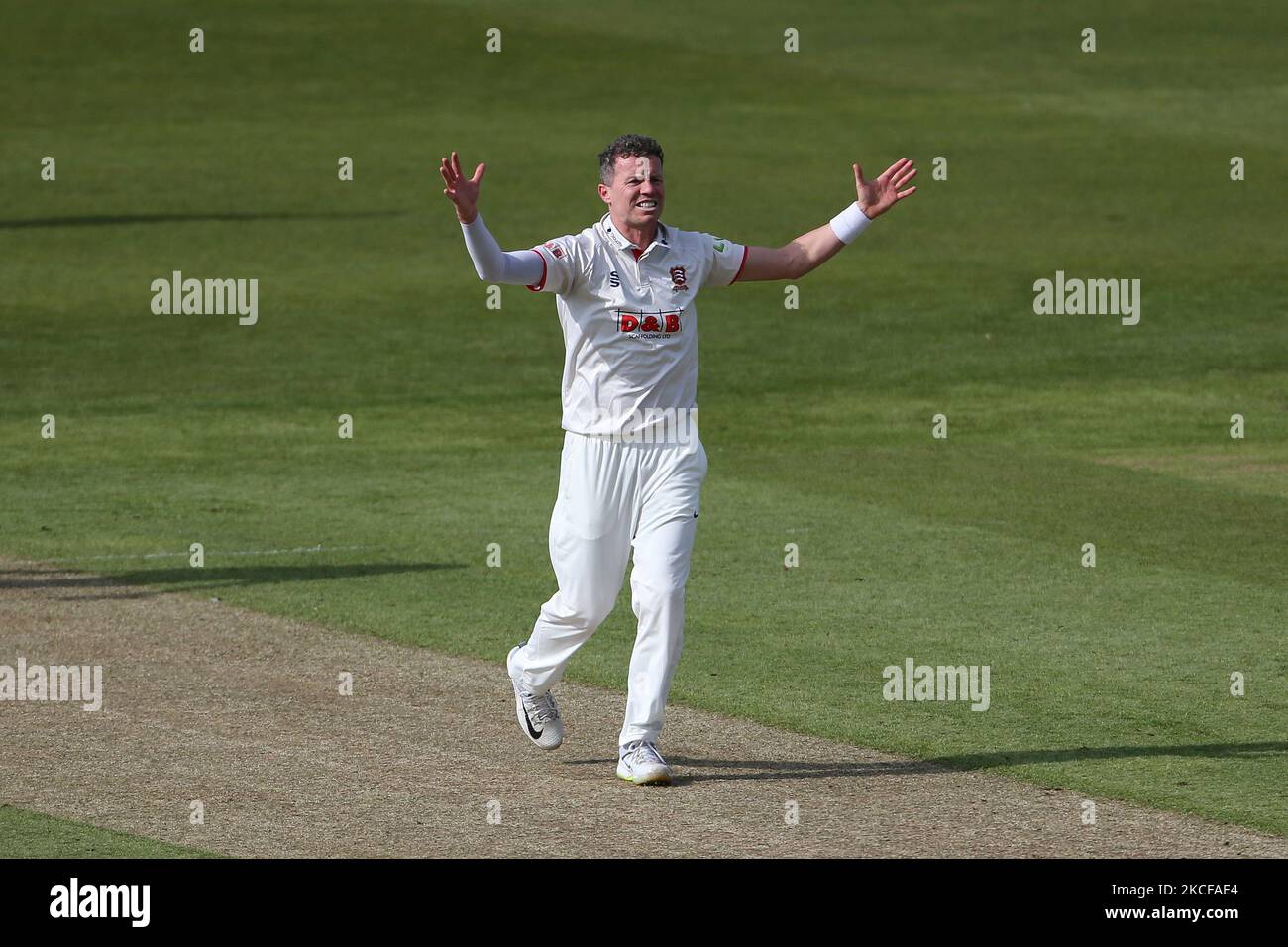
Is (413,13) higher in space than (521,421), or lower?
higher

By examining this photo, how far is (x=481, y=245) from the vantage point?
8.85 meters

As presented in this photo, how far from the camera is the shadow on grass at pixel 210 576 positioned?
1327 cm

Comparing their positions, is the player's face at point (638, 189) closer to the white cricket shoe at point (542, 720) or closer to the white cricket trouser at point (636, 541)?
the white cricket trouser at point (636, 541)

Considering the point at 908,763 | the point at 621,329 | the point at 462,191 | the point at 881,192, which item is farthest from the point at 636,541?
the point at 881,192

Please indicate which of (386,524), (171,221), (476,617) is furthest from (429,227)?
(476,617)

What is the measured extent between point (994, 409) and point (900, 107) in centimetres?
1973

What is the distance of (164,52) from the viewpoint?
43.9 metres

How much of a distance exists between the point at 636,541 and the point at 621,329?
2.94 ft

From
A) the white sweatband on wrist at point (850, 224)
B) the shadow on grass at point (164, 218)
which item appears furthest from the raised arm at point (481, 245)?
the shadow on grass at point (164, 218)

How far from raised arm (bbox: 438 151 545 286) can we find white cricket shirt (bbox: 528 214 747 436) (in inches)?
5.7

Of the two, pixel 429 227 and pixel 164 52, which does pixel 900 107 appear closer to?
pixel 429 227

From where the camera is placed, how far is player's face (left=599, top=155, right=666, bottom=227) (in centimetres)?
913

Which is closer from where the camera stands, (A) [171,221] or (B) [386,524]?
(B) [386,524]

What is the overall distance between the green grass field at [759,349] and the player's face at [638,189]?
2.56 metres
